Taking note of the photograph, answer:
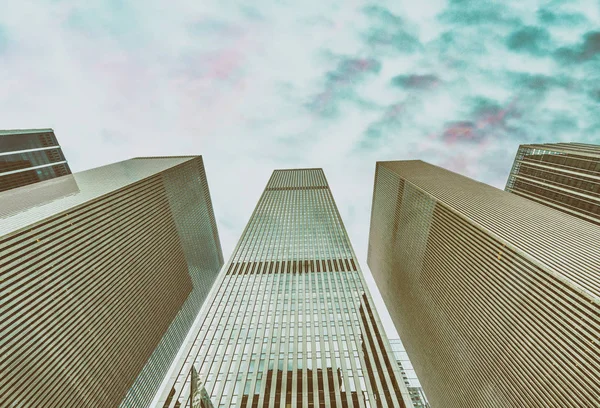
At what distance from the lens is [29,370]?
44188mm

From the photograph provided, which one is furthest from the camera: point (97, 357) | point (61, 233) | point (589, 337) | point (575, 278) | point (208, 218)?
point (208, 218)

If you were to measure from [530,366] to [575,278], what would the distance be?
717 inches

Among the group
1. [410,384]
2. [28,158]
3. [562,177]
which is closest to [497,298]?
[410,384]

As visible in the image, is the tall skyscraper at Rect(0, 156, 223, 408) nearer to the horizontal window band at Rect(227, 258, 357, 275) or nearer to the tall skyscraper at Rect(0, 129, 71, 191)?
the tall skyscraper at Rect(0, 129, 71, 191)

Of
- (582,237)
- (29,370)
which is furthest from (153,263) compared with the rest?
(582,237)

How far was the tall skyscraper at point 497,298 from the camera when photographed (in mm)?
41031

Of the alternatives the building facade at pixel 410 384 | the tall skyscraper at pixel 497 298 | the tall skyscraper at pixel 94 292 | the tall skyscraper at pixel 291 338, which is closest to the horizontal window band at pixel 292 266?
the tall skyscraper at pixel 291 338

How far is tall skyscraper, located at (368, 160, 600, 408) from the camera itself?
41031mm

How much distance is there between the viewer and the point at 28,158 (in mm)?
92625

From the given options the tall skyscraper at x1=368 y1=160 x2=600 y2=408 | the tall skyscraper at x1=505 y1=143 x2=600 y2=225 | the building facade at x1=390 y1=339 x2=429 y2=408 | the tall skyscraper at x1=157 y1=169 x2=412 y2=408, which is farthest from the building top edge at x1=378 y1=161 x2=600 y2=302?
the tall skyscraper at x1=157 y1=169 x2=412 y2=408

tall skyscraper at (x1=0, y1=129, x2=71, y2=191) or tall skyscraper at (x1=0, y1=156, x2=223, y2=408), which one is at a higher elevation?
tall skyscraper at (x1=0, y1=129, x2=71, y2=191)

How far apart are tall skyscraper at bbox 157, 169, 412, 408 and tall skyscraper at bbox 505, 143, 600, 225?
81.0 meters

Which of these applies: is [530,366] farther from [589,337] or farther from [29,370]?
[29,370]

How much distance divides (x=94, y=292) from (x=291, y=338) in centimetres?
4758
